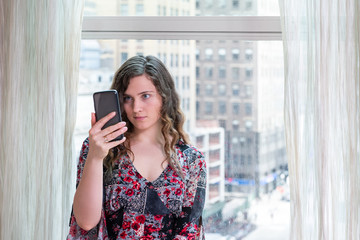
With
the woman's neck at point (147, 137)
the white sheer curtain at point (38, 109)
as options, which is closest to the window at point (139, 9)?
the white sheer curtain at point (38, 109)

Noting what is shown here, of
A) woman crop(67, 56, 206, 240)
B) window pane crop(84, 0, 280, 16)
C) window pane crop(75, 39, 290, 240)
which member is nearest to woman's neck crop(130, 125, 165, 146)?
woman crop(67, 56, 206, 240)

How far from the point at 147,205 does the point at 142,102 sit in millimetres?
344

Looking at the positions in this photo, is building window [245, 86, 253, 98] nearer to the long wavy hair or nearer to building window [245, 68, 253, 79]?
building window [245, 68, 253, 79]

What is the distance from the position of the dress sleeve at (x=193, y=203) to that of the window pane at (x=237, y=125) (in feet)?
1.08

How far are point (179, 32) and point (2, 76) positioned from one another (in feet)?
2.42

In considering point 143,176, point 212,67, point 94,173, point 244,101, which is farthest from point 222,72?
point 94,173

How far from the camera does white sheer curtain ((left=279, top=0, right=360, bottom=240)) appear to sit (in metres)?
1.64

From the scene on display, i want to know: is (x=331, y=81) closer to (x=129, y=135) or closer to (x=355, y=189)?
(x=355, y=189)

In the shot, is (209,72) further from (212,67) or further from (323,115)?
(323,115)

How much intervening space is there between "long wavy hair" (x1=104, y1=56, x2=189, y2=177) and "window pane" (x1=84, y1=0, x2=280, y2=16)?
396 mm

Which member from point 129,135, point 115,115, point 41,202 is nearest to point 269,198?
point 129,135

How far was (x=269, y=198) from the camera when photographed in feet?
6.36

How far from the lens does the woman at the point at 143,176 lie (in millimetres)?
1526

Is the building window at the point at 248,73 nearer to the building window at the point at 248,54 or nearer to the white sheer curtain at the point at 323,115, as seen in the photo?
the building window at the point at 248,54
